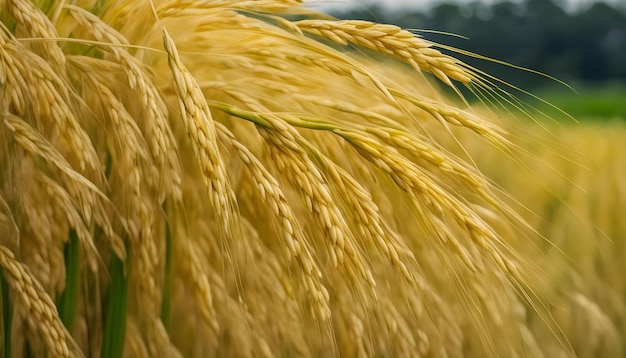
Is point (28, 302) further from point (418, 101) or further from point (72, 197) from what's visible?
point (418, 101)

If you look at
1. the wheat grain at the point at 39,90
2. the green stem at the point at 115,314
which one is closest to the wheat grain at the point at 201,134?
the wheat grain at the point at 39,90

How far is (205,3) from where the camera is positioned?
0.95 metres

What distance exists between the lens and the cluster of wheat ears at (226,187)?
0.77 m

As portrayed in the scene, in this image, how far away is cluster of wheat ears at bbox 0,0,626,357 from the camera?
0.77m

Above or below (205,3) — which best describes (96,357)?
below

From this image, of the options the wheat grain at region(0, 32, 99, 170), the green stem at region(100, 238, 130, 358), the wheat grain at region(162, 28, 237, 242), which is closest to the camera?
the wheat grain at region(162, 28, 237, 242)

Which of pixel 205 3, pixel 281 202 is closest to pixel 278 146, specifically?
pixel 281 202

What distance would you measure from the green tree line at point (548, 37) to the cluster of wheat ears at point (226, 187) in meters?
11.5

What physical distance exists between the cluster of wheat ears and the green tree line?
37.8ft

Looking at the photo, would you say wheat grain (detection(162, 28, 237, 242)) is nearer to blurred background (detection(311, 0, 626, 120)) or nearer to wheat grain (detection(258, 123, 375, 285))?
wheat grain (detection(258, 123, 375, 285))

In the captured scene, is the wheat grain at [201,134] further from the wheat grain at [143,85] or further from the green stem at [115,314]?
the green stem at [115,314]

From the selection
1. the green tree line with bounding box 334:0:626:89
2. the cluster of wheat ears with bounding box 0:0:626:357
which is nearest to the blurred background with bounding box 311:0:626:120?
the green tree line with bounding box 334:0:626:89

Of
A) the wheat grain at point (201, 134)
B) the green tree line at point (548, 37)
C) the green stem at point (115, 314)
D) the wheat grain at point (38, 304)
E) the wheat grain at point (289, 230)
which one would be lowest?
the green tree line at point (548, 37)

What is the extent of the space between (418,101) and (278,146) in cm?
17
